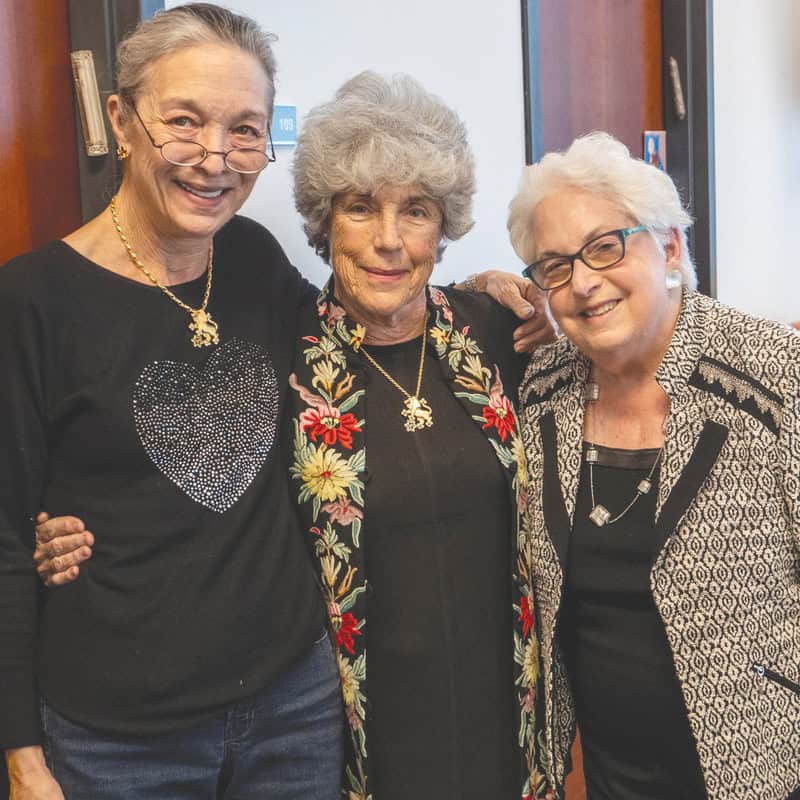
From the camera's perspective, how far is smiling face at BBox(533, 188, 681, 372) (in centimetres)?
157

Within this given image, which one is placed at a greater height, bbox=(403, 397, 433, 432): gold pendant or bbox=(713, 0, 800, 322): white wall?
bbox=(713, 0, 800, 322): white wall

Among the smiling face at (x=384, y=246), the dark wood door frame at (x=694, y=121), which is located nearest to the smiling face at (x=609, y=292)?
the smiling face at (x=384, y=246)

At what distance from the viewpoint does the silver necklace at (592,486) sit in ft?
5.16

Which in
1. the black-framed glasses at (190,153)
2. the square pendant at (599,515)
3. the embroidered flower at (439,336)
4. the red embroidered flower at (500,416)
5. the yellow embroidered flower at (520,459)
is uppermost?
the black-framed glasses at (190,153)

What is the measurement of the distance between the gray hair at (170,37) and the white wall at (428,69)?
0.43 m

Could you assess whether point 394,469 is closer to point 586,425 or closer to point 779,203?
point 586,425

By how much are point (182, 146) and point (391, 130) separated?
38 centimetres

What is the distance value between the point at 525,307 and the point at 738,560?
0.61m

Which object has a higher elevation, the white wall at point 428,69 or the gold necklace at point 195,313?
the white wall at point 428,69

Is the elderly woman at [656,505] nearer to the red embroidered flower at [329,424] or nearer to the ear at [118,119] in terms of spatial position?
the red embroidered flower at [329,424]

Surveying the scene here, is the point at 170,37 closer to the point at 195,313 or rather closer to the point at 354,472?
the point at 195,313

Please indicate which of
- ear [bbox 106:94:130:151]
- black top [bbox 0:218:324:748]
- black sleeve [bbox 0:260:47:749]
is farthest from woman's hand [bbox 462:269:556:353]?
black sleeve [bbox 0:260:47:749]

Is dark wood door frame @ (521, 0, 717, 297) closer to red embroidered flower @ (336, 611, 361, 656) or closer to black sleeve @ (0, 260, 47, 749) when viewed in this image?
red embroidered flower @ (336, 611, 361, 656)

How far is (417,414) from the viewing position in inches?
67.0
